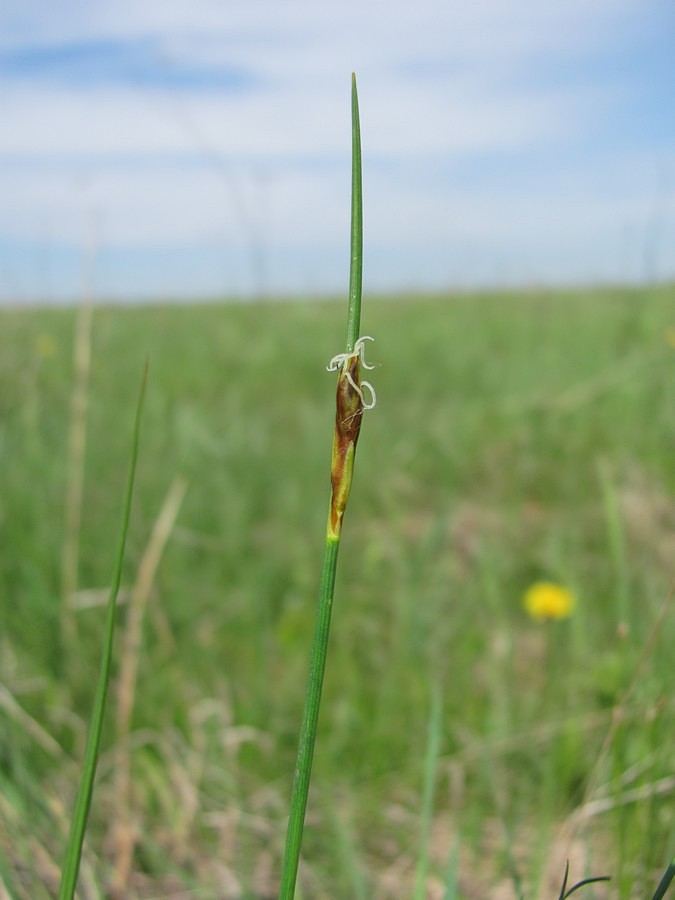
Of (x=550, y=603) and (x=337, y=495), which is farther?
(x=550, y=603)

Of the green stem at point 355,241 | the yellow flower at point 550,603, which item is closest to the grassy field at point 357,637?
the yellow flower at point 550,603

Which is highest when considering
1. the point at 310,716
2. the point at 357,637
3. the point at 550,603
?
the point at 310,716

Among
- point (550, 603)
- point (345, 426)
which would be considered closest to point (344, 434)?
point (345, 426)

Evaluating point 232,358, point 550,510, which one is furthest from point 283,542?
point 232,358

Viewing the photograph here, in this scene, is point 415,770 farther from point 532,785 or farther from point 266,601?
point 266,601

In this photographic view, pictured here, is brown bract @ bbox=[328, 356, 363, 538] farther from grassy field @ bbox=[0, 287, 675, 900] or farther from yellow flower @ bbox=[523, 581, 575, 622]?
yellow flower @ bbox=[523, 581, 575, 622]

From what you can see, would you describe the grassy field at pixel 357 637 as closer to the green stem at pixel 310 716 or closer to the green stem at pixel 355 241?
the green stem at pixel 310 716

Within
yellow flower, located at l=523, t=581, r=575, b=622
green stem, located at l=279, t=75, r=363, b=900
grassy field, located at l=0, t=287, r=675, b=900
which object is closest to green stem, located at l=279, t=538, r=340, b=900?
green stem, located at l=279, t=75, r=363, b=900

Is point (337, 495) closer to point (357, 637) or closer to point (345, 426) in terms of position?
point (345, 426)
